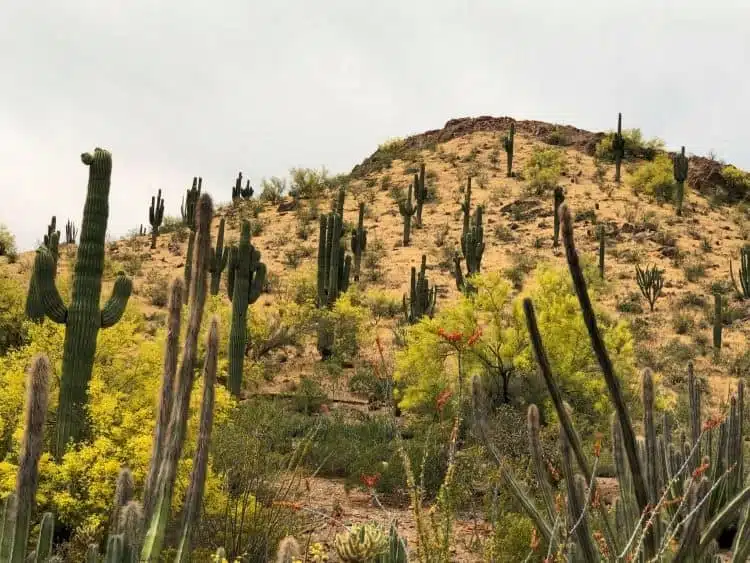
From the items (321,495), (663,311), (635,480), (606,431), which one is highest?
(663,311)

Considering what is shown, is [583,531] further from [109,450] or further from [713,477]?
[109,450]

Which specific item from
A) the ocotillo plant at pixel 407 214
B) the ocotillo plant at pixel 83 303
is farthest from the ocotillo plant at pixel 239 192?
the ocotillo plant at pixel 83 303

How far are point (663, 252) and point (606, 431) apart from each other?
21.5m

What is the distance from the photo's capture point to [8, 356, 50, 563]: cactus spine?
2.61 meters

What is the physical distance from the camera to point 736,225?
36.0m

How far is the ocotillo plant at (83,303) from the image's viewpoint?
317 inches

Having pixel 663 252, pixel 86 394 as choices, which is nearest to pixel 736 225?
pixel 663 252

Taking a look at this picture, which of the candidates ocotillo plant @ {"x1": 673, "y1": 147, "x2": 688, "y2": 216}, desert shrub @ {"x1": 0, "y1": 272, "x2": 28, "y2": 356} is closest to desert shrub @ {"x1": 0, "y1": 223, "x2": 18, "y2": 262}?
desert shrub @ {"x1": 0, "y1": 272, "x2": 28, "y2": 356}

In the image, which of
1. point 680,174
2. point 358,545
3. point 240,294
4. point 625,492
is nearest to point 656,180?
point 680,174

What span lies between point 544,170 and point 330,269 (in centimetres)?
2234

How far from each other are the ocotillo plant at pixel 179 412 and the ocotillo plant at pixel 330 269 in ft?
61.6

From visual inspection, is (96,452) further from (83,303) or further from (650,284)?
(650,284)

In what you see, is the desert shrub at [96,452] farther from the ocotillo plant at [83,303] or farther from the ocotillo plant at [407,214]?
the ocotillo plant at [407,214]

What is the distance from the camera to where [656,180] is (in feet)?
128
